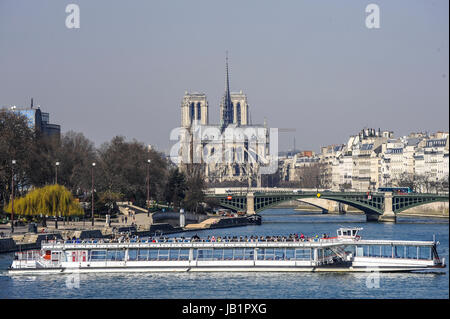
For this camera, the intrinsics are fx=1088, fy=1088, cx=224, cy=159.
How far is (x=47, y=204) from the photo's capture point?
211 feet

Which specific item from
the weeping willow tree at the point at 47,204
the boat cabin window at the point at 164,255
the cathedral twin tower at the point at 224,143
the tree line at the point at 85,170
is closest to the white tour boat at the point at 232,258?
the boat cabin window at the point at 164,255

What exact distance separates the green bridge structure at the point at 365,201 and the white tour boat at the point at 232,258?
42.1 m

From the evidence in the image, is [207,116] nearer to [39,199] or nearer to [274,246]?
[39,199]

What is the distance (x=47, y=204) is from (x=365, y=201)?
34.9 metres

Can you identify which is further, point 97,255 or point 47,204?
point 47,204

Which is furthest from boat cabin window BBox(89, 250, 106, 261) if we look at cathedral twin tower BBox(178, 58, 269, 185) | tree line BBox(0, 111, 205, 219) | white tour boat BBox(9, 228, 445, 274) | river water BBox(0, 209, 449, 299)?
cathedral twin tower BBox(178, 58, 269, 185)

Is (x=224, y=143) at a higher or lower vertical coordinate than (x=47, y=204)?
higher

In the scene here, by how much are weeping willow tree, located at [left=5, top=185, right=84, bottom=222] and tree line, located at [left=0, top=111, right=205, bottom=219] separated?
412 cm

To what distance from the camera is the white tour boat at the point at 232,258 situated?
41438mm

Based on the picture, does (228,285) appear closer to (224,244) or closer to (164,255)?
(224,244)

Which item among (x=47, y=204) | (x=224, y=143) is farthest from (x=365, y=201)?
(x=224, y=143)

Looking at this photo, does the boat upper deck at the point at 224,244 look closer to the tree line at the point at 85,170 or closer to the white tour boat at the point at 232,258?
the white tour boat at the point at 232,258

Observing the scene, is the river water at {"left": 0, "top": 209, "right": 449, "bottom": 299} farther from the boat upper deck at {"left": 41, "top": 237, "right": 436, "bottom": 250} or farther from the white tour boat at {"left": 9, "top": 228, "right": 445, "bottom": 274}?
the boat upper deck at {"left": 41, "top": 237, "right": 436, "bottom": 250}
